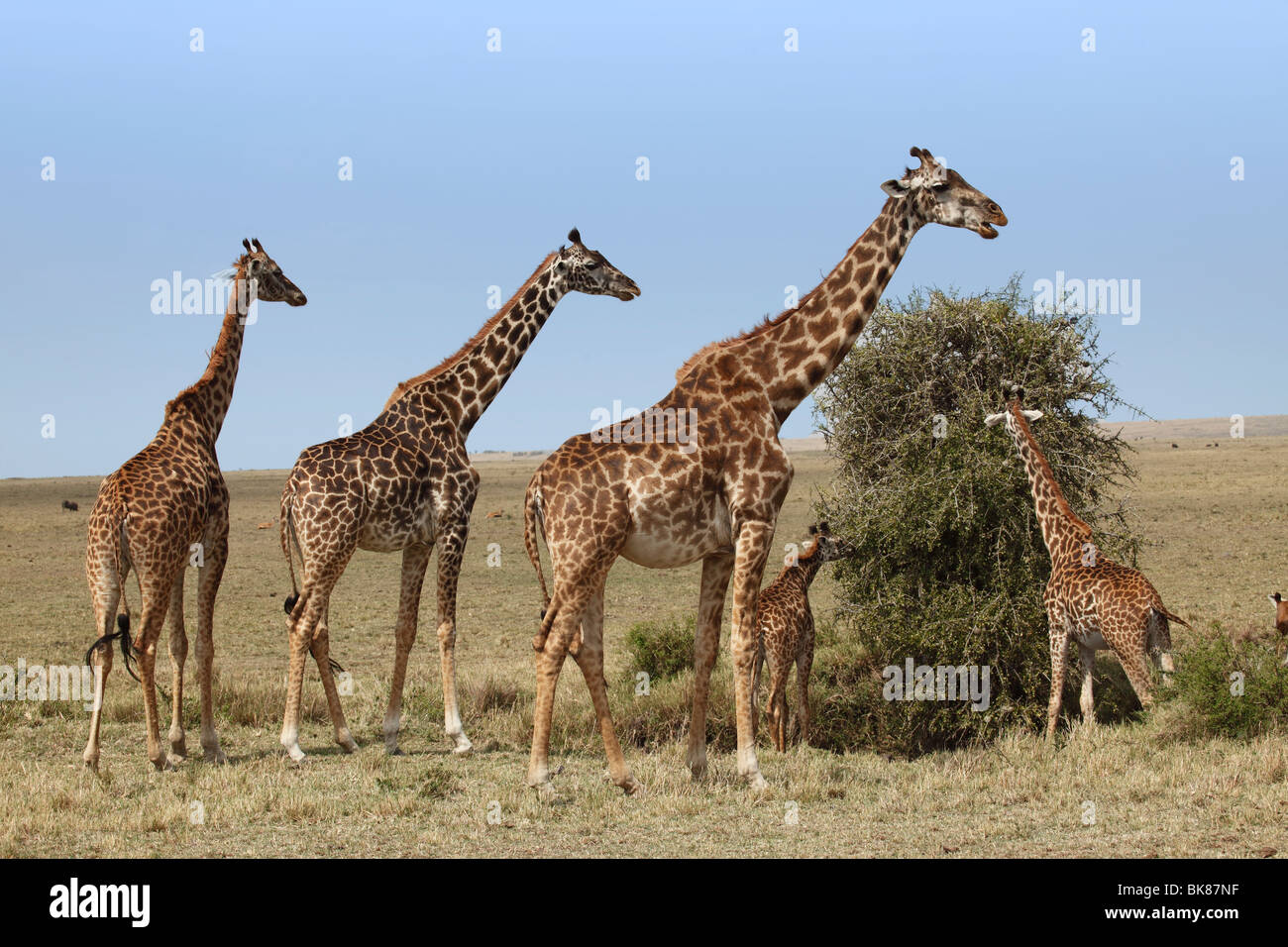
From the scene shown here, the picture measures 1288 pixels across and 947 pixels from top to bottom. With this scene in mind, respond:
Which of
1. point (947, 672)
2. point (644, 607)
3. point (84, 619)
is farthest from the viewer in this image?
point (644, 607)

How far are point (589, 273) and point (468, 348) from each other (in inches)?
55.0

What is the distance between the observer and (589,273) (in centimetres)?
1129

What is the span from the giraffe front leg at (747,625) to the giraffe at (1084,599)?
410cm

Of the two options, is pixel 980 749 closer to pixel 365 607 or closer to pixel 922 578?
pixel 922 578

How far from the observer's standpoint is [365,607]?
→ 80.5 feet

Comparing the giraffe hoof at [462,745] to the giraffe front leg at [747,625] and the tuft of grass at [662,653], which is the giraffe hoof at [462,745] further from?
the tuft of grass at [662,653]

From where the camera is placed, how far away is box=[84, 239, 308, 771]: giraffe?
9.34 m

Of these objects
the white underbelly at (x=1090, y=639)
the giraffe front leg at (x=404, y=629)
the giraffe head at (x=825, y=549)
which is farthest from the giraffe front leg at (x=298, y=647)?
the white underbelly at (x=1090, y=639)

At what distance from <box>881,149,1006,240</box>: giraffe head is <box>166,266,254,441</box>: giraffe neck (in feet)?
20.4

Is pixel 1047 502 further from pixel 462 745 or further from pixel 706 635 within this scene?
pixel 462 745

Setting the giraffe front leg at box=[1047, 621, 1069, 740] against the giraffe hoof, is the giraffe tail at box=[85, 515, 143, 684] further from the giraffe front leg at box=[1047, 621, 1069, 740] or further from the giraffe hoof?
the giraffe front leg at box=[1047, 621, 1069, 740]

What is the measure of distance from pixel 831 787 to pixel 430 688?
19.8ft

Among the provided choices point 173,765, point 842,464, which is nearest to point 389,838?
point 173,765

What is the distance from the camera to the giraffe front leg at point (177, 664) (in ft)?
32.5
